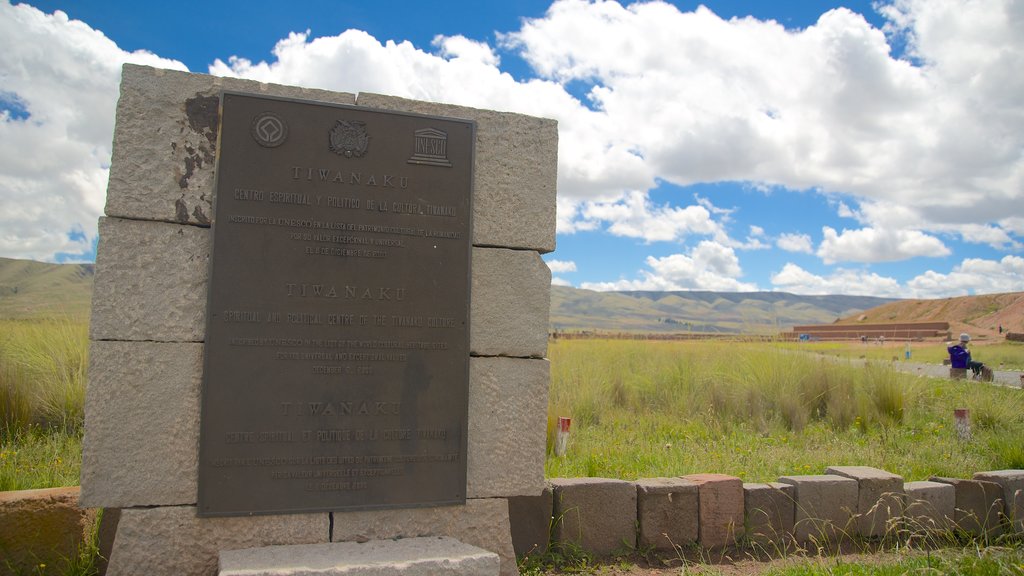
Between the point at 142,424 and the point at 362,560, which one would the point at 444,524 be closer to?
the point at 362,560

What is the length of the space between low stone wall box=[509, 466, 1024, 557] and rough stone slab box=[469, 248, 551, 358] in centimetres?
114

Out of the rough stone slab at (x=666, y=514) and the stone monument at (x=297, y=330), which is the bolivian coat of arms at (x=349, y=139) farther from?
the rough stone slab at (x=666, y=514)

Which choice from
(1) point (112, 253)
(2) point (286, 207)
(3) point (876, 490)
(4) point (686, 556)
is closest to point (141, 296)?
(1) point (112, 253)

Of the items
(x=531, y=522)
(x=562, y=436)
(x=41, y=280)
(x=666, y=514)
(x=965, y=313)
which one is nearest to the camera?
(x=531, y=522)

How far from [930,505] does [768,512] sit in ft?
4.74

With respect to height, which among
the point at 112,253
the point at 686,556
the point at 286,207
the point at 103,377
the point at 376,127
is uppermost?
the point at 376,127

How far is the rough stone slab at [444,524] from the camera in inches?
145

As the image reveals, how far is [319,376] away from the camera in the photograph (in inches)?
142

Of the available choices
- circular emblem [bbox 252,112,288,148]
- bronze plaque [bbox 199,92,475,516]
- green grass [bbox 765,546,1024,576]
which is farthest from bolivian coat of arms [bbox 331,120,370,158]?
green grass [bbox 765,546,1024,576]

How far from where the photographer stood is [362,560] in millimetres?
3281

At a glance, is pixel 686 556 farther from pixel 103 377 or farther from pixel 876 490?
pixel 103 377

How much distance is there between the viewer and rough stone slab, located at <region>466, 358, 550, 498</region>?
3916 mm

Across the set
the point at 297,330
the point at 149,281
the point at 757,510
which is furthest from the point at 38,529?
the point at 757,510

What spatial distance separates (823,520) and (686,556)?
120 centimetres
